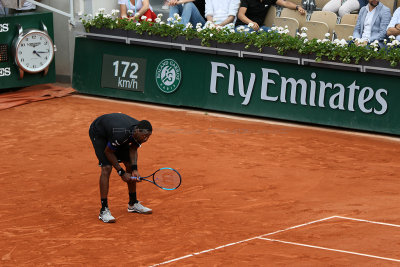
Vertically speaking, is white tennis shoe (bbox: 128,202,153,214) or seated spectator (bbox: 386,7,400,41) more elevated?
seated spectator (bbox: 386,7,400,41)

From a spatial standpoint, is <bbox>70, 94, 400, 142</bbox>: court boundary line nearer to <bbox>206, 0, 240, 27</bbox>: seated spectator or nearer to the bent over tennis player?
<bbox>206, 0, 240, 27</bbox>: seated spectator

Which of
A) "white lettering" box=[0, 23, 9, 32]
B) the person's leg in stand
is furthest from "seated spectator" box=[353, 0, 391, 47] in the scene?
"white lettering" box=[0, 23, 9, 32]

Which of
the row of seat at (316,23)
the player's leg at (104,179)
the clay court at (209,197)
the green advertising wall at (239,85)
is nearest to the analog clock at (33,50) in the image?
the green advertising wall at (239,85)

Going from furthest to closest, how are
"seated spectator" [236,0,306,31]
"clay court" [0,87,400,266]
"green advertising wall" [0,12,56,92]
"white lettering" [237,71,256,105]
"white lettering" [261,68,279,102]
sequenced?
"green advertising wall" [0,12,56,92]
"seated spectator" [236,0,306,31]
"white lettering" [237,71,256,105]
"white lettering" [261,68,279,102]
"clay court" [0,87,400,266]

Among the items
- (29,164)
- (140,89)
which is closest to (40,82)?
(140,89)

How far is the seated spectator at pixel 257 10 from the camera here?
15562mm

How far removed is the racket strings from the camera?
29.1ft

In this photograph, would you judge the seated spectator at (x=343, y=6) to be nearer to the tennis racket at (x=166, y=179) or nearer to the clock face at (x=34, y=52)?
the clock face at (x=34, y=52)

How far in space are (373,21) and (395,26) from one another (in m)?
0.44

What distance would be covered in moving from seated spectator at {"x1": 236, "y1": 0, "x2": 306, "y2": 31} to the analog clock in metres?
4.33

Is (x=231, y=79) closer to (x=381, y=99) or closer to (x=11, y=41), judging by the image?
(x=381, y=99)

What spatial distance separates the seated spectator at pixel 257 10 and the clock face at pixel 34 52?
4324 mm

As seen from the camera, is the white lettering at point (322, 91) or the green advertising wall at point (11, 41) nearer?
the white lettering at point (322, 91)

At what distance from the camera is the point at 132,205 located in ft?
30.7
